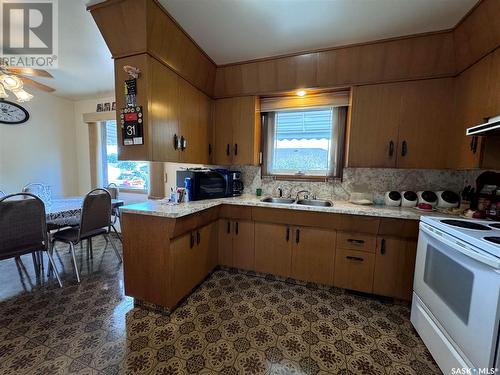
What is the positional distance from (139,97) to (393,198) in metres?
2.66

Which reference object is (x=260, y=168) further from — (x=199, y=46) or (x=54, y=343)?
(x=54, y=343)

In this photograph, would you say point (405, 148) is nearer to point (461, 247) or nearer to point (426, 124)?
point (426, 124)

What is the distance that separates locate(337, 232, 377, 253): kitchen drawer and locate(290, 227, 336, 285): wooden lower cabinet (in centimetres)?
7

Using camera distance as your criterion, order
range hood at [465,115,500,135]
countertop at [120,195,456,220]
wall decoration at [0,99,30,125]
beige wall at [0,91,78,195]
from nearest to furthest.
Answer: range hood at [465,115,500,135], countertop at [120,195,456,220], wall decoration at [0,99,30,125], beige wall at [0,91,78,195]

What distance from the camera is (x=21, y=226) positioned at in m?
1.88

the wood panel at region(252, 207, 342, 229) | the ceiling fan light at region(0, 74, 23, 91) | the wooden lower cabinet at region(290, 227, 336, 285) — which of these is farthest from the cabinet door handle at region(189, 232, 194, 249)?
the ceiling fan light at region(0, 74, 23, 91)

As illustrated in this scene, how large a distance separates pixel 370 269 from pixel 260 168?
5.63 ft

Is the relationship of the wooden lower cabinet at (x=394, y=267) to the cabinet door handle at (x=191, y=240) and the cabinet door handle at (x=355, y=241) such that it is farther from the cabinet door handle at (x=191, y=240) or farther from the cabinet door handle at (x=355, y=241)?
the cabinet door handle at (x=191, y=240)

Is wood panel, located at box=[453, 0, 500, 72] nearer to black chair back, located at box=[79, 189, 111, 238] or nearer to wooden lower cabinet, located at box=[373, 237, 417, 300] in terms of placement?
wooden lower cabinet, located at box=[373, 237, 417, 300]

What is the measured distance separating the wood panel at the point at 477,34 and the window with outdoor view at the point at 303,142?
1.04 meters

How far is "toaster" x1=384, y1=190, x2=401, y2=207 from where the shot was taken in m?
2.15

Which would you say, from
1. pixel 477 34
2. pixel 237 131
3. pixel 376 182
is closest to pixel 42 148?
pixel 237 131

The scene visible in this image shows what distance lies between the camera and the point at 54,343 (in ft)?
4.71

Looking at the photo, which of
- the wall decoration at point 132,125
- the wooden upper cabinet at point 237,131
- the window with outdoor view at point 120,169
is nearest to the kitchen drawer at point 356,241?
the wooden upper cabinet at point 237,131
